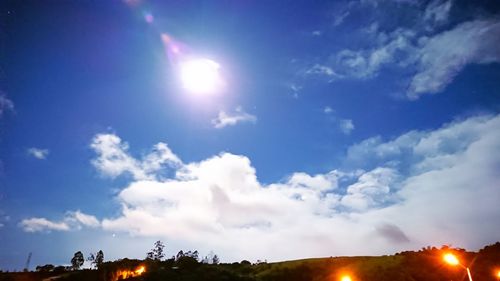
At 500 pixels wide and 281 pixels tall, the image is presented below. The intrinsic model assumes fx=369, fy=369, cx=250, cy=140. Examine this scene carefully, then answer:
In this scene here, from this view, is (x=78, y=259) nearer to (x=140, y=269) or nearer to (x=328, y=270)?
(x=140, y=269)

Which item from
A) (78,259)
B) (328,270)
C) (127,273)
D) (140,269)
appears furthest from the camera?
(78,259)

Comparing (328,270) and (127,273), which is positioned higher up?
(127,273)

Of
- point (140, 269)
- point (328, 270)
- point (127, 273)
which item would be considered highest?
point (140, 269)

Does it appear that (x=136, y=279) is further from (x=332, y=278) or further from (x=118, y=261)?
(x=332, y=278)

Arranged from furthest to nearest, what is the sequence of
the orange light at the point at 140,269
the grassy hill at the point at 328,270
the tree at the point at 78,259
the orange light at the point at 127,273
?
1. the tree at the point at 78,259
2. the orange light at the point at 140,269
3. the orange light at the point at 127,273
4. the grassy hill at the point at 328,270

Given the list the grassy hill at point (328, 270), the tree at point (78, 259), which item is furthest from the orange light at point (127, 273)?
the tree at point (78, 259)

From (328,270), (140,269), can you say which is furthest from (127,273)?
(328,270)

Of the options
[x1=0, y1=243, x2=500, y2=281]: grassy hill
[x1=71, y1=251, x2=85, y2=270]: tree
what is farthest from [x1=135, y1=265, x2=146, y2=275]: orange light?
[x1=71, y1=251, x2=85, y2=270]: tree

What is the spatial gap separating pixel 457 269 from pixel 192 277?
45.0 m

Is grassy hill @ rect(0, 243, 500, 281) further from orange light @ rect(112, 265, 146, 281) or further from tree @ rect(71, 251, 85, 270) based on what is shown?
tree @ rect(71, 251, 85, 270)

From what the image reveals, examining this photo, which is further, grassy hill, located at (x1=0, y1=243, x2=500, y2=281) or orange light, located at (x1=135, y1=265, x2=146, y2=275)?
orange light, located at (x1=135, y1=265, x2=146, y2=275)

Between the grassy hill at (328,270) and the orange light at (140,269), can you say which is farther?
the orange light at (140,269)

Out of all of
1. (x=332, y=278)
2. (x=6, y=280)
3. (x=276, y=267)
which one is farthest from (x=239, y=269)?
(x=6, y=280)

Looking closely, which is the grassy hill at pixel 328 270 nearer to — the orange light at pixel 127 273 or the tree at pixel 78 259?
the orange light at pixel 127 273
